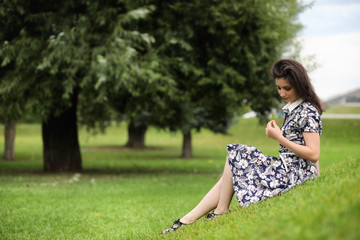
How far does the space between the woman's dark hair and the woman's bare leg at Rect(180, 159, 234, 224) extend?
1007 mm

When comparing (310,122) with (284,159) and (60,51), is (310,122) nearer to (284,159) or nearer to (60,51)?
(284,159)

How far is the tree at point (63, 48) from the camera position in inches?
431

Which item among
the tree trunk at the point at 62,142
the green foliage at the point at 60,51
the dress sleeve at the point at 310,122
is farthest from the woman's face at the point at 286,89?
the tree trunk at the point at 62,142

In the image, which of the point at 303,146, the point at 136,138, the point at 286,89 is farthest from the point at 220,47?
the point at 136,138

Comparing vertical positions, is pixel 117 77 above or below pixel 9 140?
above

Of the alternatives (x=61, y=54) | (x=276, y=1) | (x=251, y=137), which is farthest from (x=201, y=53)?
(x=251, y=137)

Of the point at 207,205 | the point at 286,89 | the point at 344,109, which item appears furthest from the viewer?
the point at 344,109

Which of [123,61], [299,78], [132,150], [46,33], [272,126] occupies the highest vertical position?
[46,33]

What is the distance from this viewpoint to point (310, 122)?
430 centimetres

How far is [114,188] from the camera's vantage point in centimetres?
1119

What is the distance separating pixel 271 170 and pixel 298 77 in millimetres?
→ 935

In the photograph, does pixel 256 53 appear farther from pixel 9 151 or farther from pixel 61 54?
pixel 9 151

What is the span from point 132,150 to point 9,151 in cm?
968

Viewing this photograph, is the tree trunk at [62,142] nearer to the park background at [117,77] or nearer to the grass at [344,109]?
the park background at [117,77]
